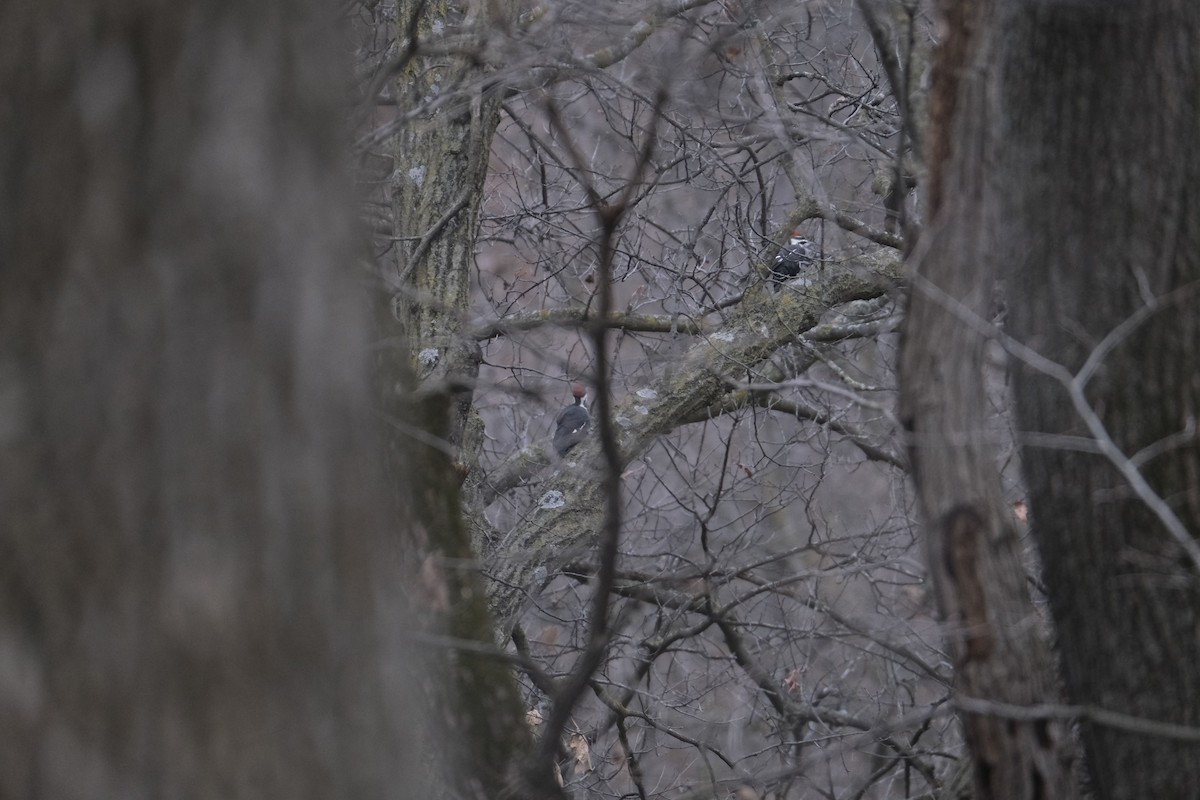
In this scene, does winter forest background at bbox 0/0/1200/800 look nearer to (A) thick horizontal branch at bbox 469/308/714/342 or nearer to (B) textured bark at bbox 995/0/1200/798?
(B) textured bark at bbox 995/0/1200/798

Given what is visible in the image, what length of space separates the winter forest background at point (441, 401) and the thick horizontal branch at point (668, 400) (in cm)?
2

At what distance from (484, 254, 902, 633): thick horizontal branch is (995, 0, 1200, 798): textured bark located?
220 cm

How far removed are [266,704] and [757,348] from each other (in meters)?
3.94

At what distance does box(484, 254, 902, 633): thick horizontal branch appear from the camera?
15.0 feet

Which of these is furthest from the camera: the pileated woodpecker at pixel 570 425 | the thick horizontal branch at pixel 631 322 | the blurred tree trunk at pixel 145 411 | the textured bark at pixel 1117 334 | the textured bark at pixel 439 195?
the pileated woodpecker at pixel 570 425

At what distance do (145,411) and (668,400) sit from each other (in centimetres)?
397

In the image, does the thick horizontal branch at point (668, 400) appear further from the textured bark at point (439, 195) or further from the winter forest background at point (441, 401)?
the textured bark at point (439, 195)

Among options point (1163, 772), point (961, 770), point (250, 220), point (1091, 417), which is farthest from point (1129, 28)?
point (250, 220)

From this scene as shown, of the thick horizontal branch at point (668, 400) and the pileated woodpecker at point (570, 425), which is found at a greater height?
the pileated woodpecker at point (570, 425)

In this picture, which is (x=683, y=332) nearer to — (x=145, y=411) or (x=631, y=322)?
(x=631, y=322)

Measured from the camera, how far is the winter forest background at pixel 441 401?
1.02 metres

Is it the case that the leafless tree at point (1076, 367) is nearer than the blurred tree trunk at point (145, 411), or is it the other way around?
the blurred tree trunk at point (145, 411)

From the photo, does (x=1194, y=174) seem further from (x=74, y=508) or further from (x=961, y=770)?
(x=74, y=508)

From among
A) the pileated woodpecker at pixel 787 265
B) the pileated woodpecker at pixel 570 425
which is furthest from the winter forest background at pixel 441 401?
the pileated woodpecker at pixel 570 425
